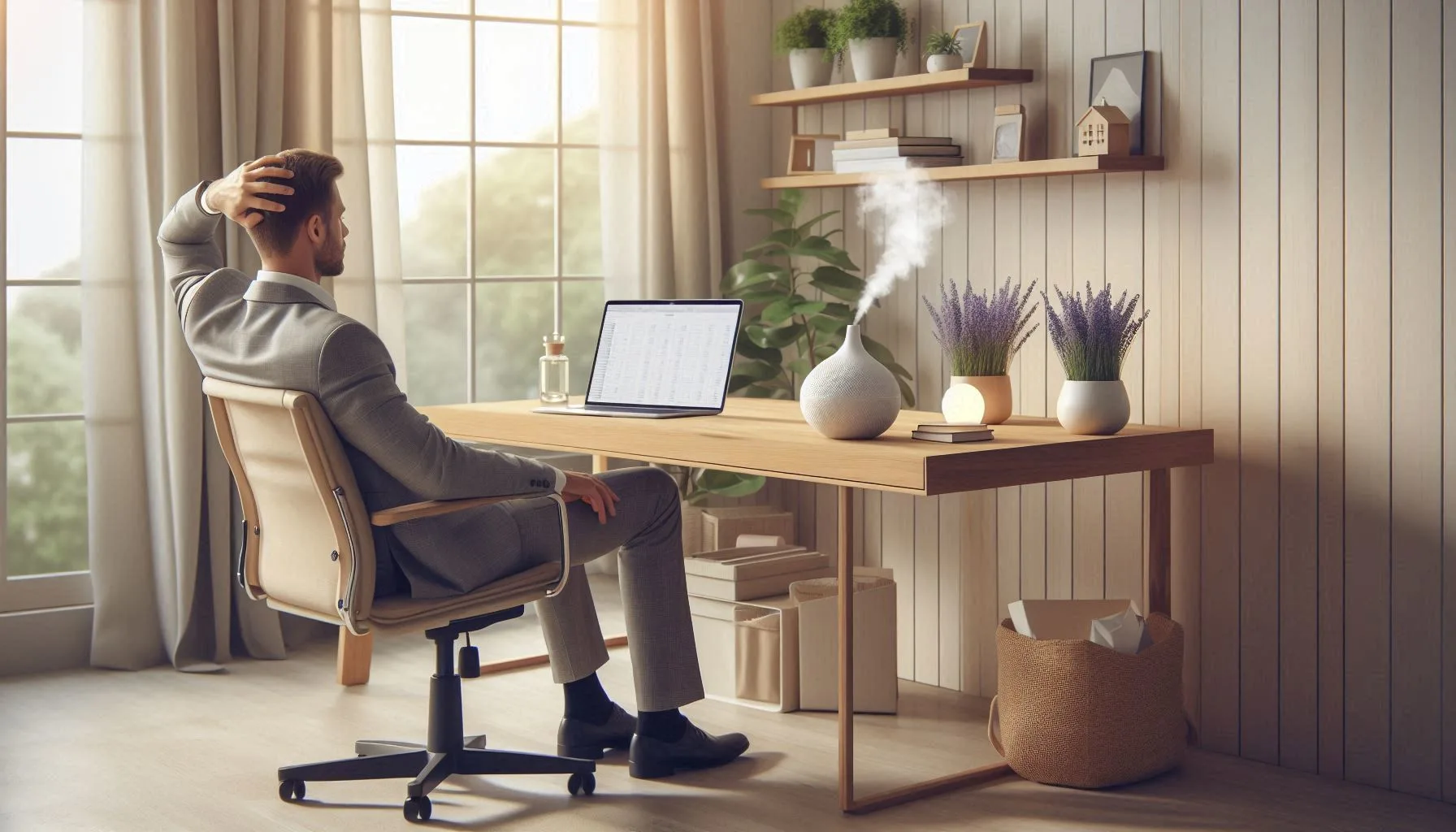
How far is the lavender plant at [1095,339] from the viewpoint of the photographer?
9.66 ft

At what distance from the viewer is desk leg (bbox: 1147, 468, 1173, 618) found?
316cm

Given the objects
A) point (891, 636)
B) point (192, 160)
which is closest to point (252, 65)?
point (192, 160)

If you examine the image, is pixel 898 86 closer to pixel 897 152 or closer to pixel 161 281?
pixel 897 152

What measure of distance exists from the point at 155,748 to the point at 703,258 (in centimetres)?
209

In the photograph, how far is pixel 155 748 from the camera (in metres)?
3.23

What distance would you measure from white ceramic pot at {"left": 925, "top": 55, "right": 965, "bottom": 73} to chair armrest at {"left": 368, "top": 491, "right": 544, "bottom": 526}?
5.51ft

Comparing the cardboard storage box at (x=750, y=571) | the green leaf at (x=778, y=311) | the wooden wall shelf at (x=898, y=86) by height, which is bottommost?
the cardboard storage box at (x=750, y=571)

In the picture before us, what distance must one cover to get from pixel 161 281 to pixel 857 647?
195 centimetres

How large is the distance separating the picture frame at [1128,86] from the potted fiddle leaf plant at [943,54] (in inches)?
15.1

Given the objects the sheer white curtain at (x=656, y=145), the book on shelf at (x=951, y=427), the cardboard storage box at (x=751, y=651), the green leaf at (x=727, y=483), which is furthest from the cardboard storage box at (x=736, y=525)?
the book on shelf at (x=951, y=427)

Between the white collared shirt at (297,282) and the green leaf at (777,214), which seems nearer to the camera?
the white collared shirt at (297,282)

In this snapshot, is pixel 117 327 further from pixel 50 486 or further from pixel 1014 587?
pixel 1014 587

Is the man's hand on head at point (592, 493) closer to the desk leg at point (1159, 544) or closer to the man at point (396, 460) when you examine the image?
the man at point (396, 460)

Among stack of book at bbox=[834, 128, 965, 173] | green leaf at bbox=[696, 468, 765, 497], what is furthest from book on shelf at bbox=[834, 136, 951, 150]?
green leaf at bbox=[696, 468, 765, 497]
